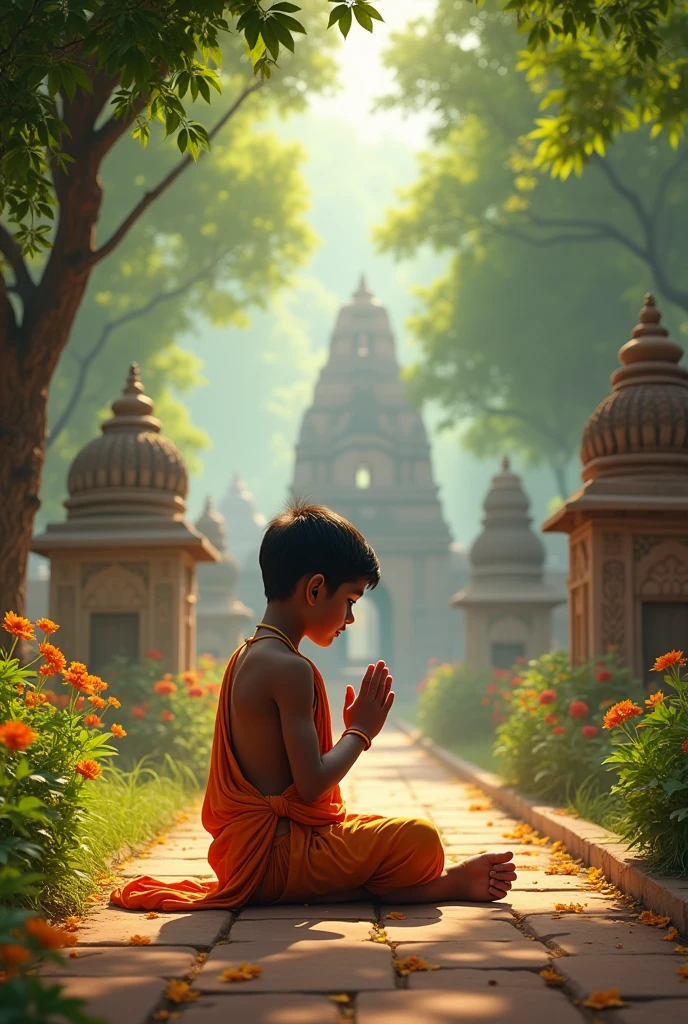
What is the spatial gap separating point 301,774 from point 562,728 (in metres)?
3.83

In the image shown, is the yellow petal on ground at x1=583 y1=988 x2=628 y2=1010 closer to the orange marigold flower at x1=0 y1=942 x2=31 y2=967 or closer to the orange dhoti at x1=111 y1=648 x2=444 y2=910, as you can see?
the orange dhoti at x1=111 y1=648 x2=444 y2=910

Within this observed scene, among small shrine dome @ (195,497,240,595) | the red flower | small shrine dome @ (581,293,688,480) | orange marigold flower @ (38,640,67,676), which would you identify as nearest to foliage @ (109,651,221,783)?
the red flower

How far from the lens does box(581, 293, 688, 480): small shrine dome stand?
863 cm

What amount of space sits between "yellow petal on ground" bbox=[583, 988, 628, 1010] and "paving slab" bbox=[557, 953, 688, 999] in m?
0.10

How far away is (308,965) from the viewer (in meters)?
3.29

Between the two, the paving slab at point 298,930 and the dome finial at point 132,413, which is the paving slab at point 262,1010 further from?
the dome finial at point 132,413

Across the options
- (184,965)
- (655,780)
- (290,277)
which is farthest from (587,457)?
(290,277)

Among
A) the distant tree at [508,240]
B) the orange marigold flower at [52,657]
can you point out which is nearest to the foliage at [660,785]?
the orange marigold flower at [52,657]

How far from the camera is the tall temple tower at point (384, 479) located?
33750mm

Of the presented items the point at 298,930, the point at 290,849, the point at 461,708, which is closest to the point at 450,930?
the point at 298,930

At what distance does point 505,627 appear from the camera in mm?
16938

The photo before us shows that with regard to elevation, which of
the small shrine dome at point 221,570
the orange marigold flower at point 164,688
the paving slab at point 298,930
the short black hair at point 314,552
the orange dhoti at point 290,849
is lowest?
the paving slab at point 298,930

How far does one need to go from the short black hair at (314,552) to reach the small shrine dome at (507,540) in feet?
43.5

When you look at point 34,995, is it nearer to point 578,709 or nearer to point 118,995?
point 118,995
